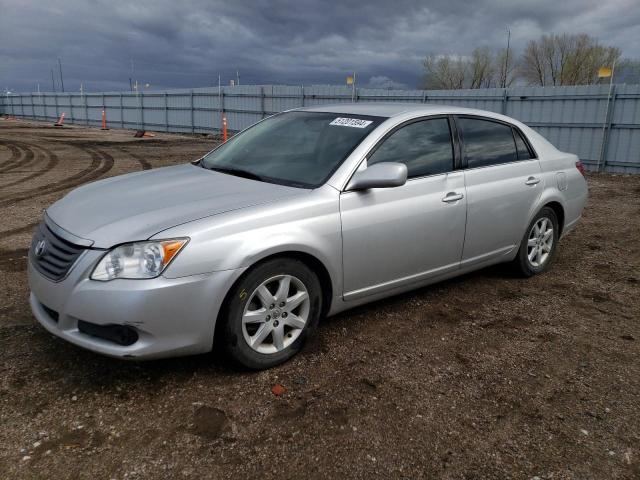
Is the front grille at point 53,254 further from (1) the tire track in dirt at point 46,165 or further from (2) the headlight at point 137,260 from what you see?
(1) the tire track in dirt at point 46,165

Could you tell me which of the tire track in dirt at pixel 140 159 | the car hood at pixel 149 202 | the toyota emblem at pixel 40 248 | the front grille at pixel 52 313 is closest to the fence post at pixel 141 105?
the tire track in dirt at pixel 140 159

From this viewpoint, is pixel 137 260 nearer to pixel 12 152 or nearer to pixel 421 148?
pixel 421 148

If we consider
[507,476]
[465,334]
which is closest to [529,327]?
[465,334]

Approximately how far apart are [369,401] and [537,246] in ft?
9.35

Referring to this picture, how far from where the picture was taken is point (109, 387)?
3006 millimetres

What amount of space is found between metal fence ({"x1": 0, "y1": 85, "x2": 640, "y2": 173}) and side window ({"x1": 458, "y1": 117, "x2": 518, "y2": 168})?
11.1 metres

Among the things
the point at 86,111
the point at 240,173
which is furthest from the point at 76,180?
the point at 86,111

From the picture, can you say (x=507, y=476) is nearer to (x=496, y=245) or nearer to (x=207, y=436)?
(x=207, y=436)

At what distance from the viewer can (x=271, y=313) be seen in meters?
3.15

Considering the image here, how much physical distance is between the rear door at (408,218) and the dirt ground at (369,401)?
0.45m

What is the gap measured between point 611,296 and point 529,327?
122 cm


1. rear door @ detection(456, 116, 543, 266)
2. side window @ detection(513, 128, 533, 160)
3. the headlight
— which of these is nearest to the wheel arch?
rear door @ detection(456, 116, 543, 266)

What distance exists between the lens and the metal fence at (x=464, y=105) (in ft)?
45.7

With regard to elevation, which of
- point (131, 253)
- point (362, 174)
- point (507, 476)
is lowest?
point (507, 476)
